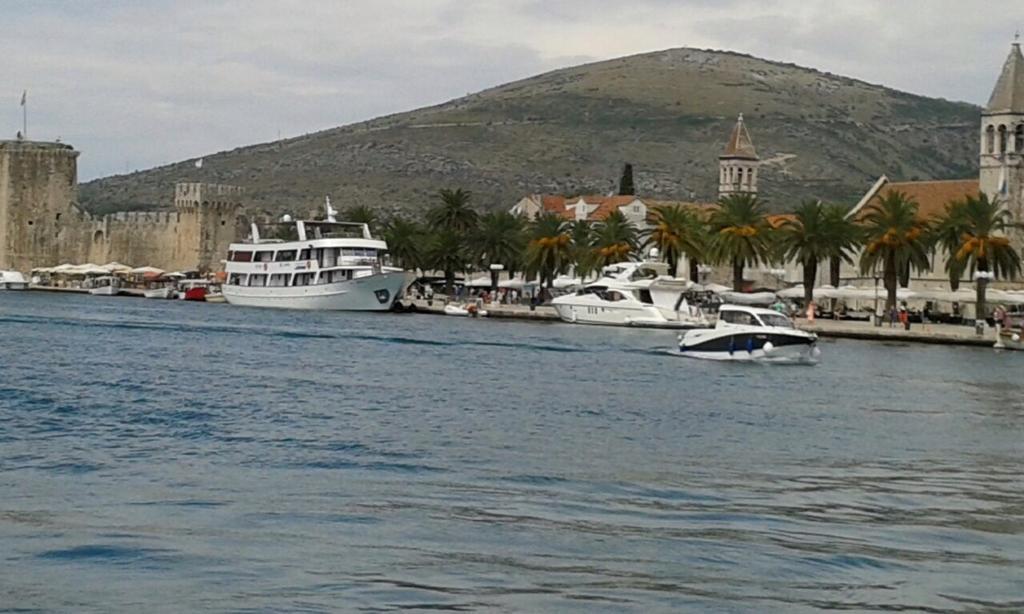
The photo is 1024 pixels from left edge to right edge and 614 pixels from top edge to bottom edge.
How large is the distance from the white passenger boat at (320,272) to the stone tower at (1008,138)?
2525 centimetres

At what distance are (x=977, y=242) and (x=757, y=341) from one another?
19251mm

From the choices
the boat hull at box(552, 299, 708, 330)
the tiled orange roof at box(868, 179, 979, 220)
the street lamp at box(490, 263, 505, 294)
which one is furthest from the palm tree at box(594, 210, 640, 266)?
the tiled orange roof at box(868, 179, 979, 220)

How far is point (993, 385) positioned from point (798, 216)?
2518 centimetres

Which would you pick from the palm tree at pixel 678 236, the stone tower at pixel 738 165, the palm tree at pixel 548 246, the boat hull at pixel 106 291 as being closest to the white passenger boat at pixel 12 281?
the boat hull at pixel 106 291

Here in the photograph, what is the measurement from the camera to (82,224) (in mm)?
93812

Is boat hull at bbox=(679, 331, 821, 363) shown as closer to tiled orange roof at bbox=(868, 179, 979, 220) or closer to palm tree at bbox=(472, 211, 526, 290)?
palm tree at bbox=(472, 211, 526, 290)

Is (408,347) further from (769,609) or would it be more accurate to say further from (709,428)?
(769,609)

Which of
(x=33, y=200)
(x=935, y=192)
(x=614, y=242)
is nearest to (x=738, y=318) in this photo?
(x=614, y=242)

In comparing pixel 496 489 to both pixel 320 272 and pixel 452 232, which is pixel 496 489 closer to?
pixel 320 272

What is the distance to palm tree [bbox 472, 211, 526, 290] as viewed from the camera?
74.2 m

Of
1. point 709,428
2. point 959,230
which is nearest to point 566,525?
point 709,428

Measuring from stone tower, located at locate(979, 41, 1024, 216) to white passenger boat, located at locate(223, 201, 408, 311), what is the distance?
82.9ft

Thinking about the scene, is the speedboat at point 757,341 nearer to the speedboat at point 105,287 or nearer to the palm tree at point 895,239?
the palm tree at point 895,239

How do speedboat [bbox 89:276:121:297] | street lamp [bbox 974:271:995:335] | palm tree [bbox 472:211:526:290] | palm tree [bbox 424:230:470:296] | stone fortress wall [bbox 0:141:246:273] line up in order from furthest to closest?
1. stone fortress wall [bbox 0:141:246:273]
2. speedboat [bbox 89:276:121:297]
3. palm tree [bbox 424:230:470:296]
4. palm tree [bbox 472:211:526:290]
5. street lamp [bbox 974:271:995:335]
